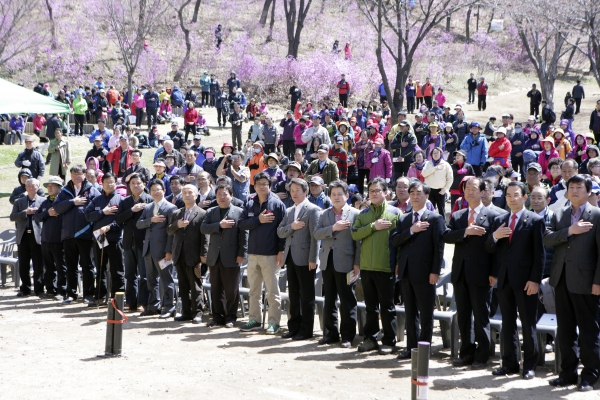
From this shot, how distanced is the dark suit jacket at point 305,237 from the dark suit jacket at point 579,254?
9.80 ft

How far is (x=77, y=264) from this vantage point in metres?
12.4

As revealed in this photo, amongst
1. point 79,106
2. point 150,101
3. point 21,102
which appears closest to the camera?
point 21,102

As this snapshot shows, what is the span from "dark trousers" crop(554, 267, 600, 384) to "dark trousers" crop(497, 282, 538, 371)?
0.91 feet

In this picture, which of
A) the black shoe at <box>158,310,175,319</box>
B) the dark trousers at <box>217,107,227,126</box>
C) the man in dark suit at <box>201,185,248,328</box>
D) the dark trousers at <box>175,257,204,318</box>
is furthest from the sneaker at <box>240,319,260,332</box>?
the dark trousers at <box>217,107,227,126</box>

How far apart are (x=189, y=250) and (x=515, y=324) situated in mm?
4563

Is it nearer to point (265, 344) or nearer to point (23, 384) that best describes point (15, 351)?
point (23, 384)

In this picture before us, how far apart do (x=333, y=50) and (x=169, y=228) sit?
126 feet

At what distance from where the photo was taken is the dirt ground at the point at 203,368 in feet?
24.8

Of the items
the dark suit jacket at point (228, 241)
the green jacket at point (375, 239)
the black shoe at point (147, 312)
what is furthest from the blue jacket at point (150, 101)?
the green jacket at point (375, 239)

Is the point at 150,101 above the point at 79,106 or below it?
above

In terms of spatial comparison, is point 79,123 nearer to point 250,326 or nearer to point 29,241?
point 29,241

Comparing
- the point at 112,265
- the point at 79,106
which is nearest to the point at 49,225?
the point at 112,265

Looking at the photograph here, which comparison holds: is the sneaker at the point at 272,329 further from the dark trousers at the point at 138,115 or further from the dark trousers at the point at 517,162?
the dark trousers at the point at 138,115

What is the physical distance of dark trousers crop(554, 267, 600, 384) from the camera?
748cm
